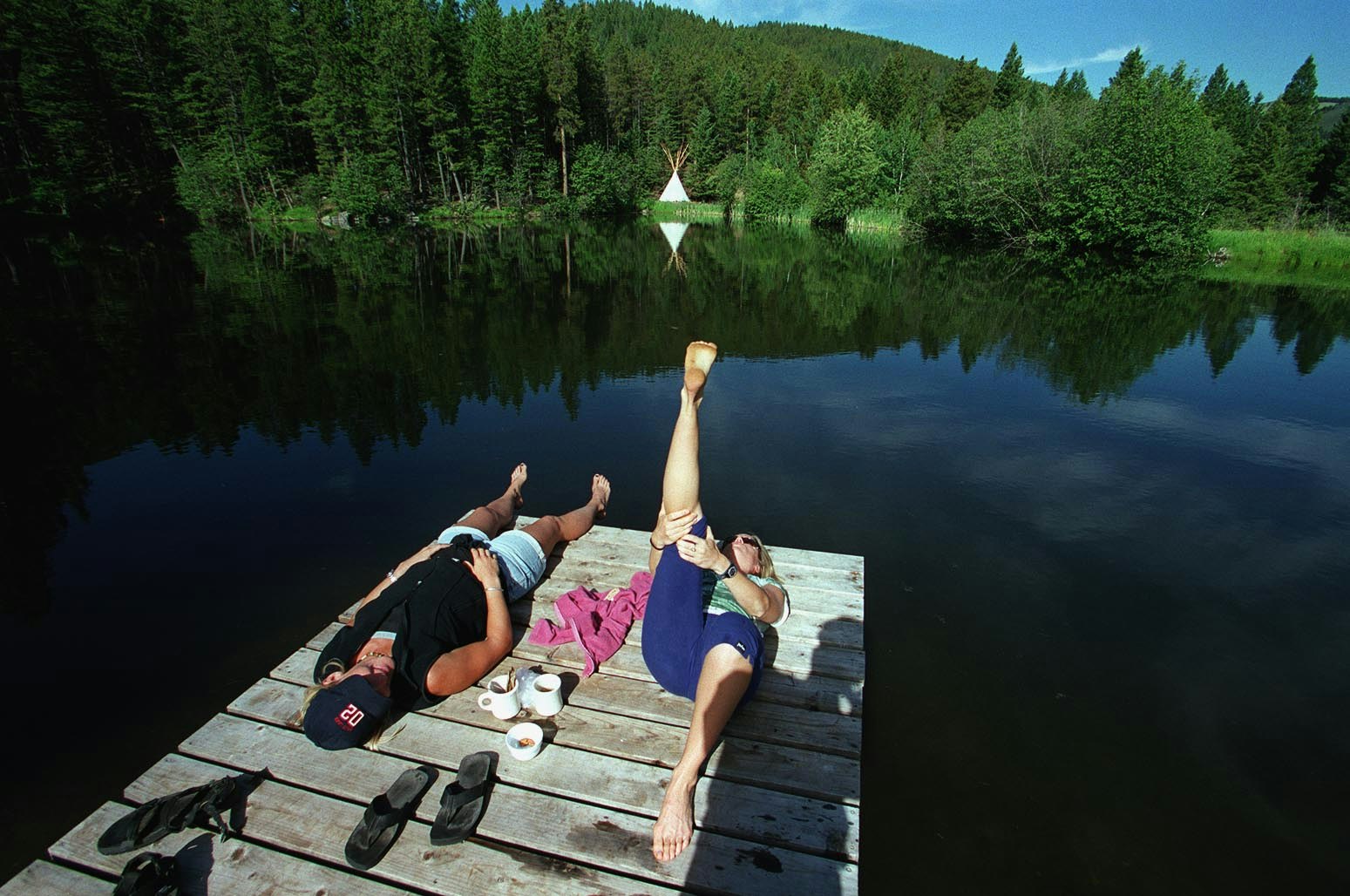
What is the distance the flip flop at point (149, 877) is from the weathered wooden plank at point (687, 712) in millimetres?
1274

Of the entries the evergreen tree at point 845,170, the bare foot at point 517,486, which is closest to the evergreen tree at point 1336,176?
the evergreen tree at point 845,170

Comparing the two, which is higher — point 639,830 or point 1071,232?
point 1071,232

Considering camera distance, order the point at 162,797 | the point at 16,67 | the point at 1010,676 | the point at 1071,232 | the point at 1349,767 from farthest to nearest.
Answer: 1. the point at 16,67
2. the point at 1071,232
3. the point at 1010,676
4. the point at 1349,767
5. the point at 162,797

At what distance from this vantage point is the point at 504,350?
12953 millimetres

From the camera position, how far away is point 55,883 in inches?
104

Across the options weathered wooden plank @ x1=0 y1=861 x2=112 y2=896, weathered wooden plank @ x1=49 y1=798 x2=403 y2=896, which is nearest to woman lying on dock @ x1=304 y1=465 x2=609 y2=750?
weathered wooden plank @ x1=49 y1=798 x2=403 y2=896

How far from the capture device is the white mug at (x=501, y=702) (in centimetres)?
347

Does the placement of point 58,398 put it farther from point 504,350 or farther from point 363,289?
point 363,289

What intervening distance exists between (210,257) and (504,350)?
19653 millimetres

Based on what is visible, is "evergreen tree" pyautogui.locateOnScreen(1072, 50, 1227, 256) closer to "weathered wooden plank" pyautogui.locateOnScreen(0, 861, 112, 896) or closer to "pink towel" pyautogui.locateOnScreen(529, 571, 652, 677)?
"pink towel" pyautogui.locateOnScreen(529, 571, 652, 677)

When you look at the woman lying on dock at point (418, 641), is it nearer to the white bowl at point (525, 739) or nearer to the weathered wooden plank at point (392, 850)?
the weathered wooden plank at point (392, 850)

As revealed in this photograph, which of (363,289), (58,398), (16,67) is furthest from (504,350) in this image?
(16,67)

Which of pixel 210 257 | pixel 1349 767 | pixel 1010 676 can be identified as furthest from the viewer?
pixel 210 257

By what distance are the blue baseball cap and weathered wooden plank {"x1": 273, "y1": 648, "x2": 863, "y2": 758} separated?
28.0 inches
